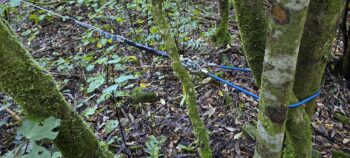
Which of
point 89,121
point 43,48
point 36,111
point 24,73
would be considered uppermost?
point 24,73

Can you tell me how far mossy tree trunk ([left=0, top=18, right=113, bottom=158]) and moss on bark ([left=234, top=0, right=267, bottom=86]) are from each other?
1.08 metres

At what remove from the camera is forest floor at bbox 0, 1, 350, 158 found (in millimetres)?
2766

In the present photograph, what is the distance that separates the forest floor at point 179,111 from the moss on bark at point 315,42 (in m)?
0.93

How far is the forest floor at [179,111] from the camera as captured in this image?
9.07 feet

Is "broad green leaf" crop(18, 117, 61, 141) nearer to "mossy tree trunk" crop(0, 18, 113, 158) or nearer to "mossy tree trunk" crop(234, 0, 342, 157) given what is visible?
"mossy tree trunk" crop(0, 18, 113, 158)

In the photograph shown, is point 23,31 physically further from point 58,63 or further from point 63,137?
point 63,137

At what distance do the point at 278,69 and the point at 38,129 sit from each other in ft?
3.56

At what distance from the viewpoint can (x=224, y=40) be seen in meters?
4.20

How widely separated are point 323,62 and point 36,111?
1.66m

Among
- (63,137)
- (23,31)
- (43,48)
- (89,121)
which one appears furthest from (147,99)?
(23,31)

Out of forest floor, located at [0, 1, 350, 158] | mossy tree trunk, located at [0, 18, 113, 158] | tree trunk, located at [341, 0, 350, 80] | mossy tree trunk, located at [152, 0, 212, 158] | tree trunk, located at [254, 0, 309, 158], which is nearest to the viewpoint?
tree trunk, located at [254, 0, 309, 158]

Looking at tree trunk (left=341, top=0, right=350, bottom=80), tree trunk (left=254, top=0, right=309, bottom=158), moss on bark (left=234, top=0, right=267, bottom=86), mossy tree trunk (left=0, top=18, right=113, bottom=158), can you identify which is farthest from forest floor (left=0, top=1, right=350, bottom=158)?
tree trunk (left=254, top=0, right=309, bottom=158)

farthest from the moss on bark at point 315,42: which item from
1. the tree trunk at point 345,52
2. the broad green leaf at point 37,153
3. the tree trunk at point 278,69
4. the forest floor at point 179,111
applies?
the tree trunk at point 345,52

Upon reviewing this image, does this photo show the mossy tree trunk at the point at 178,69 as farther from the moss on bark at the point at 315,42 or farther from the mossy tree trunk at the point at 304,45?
the moss on bark at the point at 315,42
